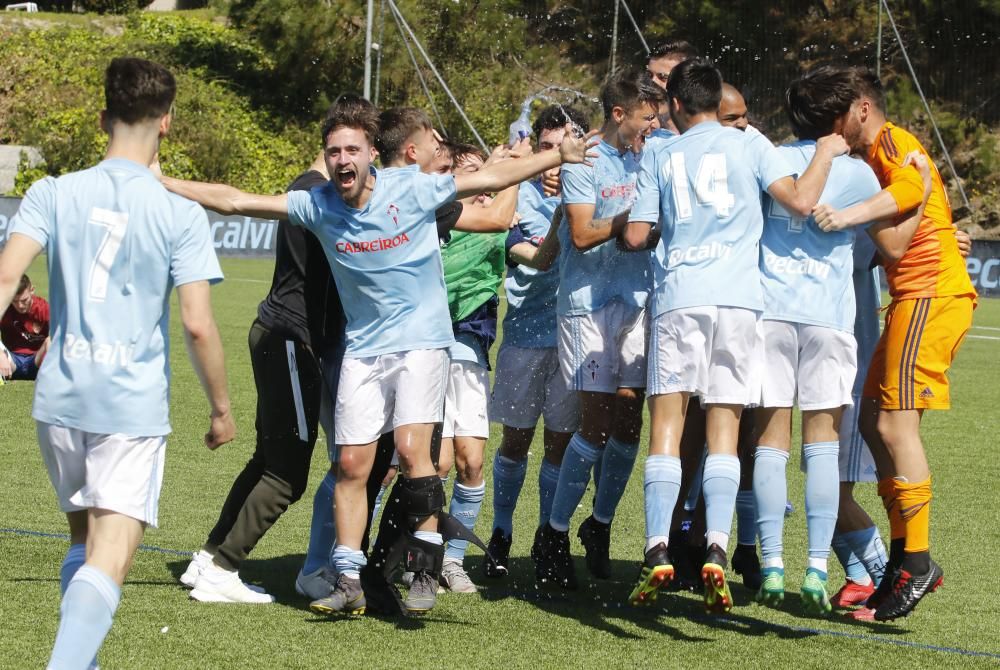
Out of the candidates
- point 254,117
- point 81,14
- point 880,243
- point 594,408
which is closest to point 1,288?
point 594,408

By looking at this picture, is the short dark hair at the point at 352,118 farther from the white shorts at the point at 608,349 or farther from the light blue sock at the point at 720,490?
the light blue sock at the point at 720,490

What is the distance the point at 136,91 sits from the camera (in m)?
3.78

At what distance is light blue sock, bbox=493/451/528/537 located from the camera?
616 cm

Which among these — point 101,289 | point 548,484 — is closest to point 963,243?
point 548,484

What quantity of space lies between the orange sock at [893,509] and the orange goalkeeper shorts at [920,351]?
329 millimetres

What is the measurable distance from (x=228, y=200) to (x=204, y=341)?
45.9 inches

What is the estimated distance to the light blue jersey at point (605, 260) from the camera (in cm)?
545

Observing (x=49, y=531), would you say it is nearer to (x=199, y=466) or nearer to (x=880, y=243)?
(x=199, y=466)

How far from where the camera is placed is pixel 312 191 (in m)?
5.05

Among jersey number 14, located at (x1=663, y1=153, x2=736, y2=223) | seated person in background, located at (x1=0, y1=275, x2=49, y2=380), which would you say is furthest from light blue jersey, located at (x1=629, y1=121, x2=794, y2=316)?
seated person in background, located at (x1=0, y1=275, x2=49, y2=380)

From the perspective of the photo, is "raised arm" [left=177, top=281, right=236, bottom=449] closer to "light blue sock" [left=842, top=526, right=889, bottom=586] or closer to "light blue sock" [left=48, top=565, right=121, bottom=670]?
"light blue sock" [left=48, top=565, right=121, bottom=670]

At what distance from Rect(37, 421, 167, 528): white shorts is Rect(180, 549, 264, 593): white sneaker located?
4.95 ft

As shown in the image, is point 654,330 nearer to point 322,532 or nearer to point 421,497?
point 421,497

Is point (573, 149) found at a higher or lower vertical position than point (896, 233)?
higher
